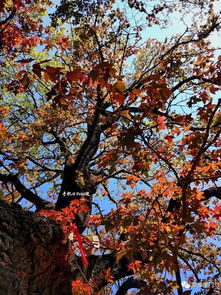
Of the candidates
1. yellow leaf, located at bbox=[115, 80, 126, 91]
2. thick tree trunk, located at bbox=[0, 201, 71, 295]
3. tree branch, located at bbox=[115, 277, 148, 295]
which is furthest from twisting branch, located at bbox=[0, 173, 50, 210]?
yellow leaf, located at bbox=[115, 80, 126, 91]

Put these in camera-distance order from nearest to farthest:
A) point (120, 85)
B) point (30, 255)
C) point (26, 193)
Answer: point (30, 255), point (120, 85), point (26, 193)

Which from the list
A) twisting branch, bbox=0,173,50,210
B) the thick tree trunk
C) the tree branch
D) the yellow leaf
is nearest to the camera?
the thick tree trunk

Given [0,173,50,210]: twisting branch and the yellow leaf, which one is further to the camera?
[0,173,50,210]: twisting branch

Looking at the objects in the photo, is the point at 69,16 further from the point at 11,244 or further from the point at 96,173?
the point at 11,244

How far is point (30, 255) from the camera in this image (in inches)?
94.2

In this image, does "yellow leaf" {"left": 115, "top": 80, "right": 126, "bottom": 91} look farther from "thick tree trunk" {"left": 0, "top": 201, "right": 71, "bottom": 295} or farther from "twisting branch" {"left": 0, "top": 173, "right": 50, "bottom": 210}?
"twisting branch" {"left": 0, "top": 173, "right": 50, "bottom": 210}

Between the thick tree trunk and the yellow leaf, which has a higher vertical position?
the yellow leaf

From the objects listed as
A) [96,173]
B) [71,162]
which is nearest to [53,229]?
[71,162]

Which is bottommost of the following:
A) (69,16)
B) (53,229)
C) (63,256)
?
(63,256)

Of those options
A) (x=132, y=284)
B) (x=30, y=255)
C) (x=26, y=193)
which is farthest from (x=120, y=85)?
(x=26, y=193)

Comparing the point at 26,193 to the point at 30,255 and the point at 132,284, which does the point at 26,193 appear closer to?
the point at 132,284

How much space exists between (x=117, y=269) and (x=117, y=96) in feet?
15.0

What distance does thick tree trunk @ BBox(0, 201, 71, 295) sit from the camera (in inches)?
83.0

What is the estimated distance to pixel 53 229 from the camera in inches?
112
